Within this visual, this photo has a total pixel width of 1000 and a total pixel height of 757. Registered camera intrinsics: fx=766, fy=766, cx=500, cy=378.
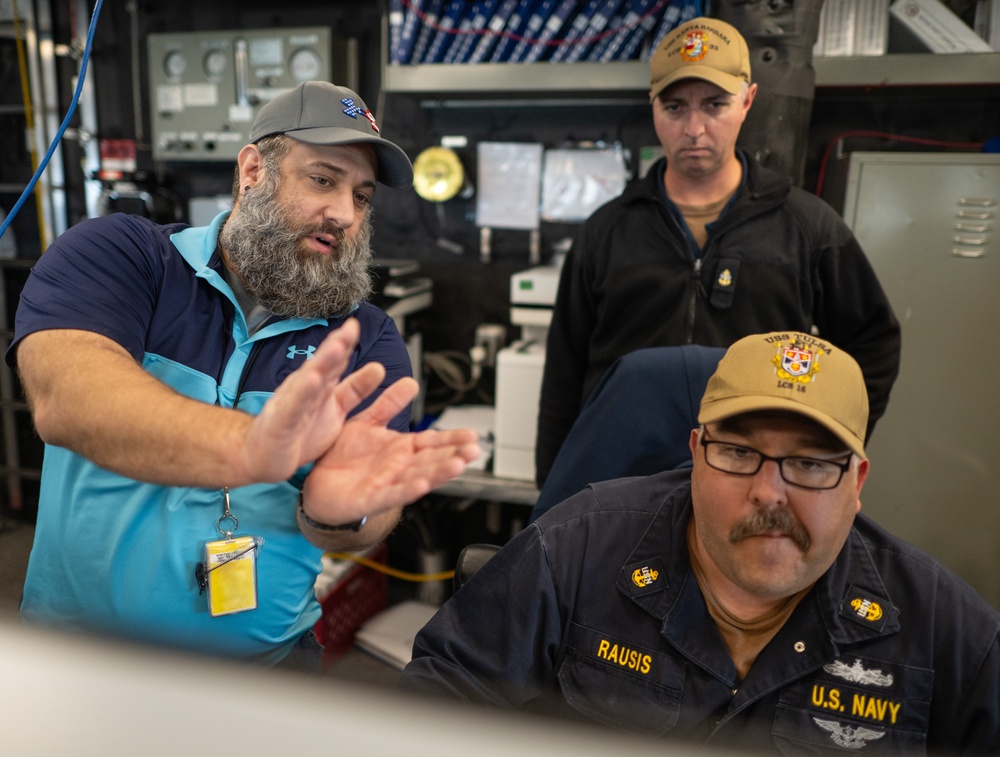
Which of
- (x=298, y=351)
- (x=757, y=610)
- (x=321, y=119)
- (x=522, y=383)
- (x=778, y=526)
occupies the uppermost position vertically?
(x=321, y=119)

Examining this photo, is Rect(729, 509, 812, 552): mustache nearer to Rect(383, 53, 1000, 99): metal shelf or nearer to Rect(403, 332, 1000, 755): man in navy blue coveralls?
Rect(403, 332, 1000, 755): man in navy blue coveralls

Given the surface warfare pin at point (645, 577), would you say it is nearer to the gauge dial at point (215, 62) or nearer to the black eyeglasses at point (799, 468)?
the black eyeglasses at point (799, 468)

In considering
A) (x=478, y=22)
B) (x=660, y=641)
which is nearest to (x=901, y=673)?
(x=660, y=641)

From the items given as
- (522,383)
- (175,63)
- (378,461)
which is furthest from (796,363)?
(175,63)

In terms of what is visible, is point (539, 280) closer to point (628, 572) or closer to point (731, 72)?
point (731, 72)

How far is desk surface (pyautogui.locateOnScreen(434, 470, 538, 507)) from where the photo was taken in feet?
8.92

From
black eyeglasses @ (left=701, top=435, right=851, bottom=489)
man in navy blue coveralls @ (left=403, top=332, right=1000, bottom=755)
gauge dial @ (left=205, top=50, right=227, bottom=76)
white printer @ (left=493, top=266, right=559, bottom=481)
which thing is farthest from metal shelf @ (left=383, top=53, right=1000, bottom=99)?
black eyeglasses @ (left=701, top=435, right=851, bottom=489)

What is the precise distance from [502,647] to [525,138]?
95.8 inches

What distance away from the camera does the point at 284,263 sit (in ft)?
4.33

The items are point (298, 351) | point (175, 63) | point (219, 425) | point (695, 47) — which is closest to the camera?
point (219, 425)

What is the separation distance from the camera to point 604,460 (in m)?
1.45

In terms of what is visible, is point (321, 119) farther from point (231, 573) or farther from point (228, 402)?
point (231, 573)

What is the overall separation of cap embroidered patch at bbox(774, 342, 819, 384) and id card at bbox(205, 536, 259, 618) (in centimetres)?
86

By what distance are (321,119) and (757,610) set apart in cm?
109
